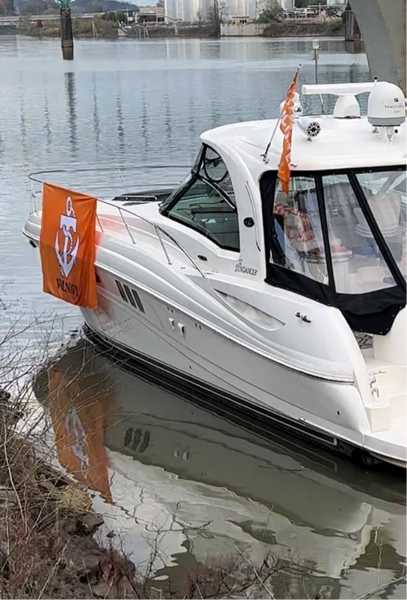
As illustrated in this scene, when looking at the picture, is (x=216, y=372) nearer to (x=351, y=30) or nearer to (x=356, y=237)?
(x=356, y=237)

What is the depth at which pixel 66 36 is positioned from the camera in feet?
266

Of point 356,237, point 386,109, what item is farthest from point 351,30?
point 356,237

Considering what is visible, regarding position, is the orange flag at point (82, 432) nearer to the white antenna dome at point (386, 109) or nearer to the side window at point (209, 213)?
the side window at point (209, 213)

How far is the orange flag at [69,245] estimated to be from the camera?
9.32m

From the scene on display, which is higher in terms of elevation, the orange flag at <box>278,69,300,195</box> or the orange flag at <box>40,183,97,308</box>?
the orange flag at <box>278,69,300,195</box>

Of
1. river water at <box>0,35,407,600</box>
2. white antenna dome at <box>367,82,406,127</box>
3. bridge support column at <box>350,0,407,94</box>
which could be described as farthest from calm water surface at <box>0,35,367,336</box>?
bridge support column at <box>350,0,407,94</box>

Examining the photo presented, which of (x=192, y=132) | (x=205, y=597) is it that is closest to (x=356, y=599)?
(x=205, y=597)

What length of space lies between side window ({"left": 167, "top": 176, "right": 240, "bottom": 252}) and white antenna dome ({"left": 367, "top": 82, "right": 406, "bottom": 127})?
4.37 feet

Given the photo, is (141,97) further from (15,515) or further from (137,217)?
(15,515)

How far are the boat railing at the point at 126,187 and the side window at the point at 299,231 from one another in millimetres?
856

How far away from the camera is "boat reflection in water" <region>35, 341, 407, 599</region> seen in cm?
602

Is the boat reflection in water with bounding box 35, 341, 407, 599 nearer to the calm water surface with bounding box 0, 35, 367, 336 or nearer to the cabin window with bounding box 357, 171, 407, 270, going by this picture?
the cabin window with bounding box 357, 171, 407, 270

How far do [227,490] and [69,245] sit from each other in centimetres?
352

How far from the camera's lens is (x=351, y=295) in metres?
7.11
